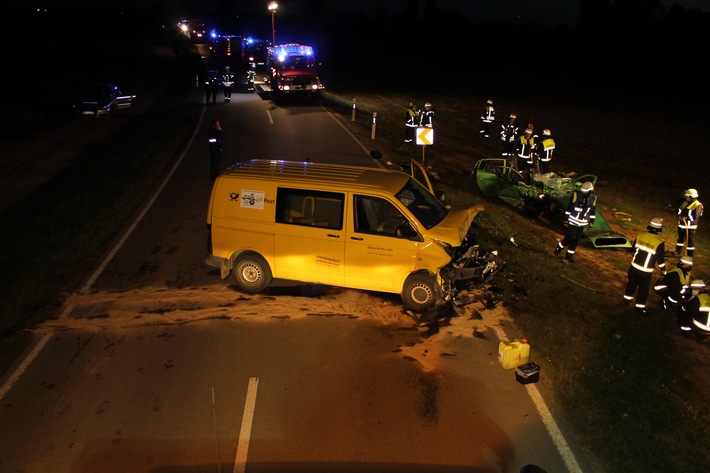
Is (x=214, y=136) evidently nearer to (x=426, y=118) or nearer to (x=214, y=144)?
(x=214, y=144)

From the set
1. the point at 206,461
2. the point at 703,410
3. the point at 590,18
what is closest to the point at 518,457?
the point at 703,410

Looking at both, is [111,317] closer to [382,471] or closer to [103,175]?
[382,471]

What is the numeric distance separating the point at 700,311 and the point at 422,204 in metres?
4.35

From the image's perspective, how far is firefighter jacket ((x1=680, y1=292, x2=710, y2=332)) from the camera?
7820 mm

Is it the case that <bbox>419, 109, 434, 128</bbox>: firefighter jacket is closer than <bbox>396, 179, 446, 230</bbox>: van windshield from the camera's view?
No

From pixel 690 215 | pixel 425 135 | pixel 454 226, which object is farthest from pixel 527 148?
pixel 454 226

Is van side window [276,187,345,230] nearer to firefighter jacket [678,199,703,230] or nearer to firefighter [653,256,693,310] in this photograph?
firefighter [653,256,693,310]

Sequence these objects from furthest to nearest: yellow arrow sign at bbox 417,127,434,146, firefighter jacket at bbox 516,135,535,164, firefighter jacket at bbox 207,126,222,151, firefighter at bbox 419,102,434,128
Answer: firefighter at bbox 419,102,434,128
firefighter jacket at bbox 516,135,535,164
yellow arrow sign at bbox 417,127,434,146
firefighter jacket at bbox 207,126,222,151

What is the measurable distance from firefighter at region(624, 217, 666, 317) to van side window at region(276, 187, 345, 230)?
4.80 metres

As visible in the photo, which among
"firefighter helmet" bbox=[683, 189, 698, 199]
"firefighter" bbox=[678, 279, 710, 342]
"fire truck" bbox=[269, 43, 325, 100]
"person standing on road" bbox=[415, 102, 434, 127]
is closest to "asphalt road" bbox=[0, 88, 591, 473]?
"firefighter" bbox=[678, 279, 710, 342]

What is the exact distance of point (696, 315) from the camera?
796cm

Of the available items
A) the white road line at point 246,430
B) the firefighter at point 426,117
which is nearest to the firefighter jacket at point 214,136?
the firefighter at point 426,117

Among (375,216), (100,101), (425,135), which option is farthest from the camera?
(100,101)

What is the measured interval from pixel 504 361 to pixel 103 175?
1410cm
